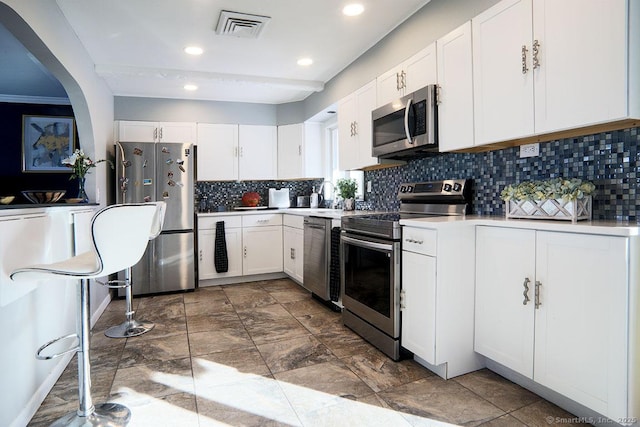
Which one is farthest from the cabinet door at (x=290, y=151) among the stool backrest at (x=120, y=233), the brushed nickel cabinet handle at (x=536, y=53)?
the brushed nickel cabinet handle at (x=536, y=53)

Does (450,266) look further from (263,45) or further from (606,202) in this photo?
(263,45)

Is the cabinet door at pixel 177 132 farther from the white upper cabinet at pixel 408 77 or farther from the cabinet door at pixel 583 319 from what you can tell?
the cabinet door at pixel 583 319

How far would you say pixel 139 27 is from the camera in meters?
2.97

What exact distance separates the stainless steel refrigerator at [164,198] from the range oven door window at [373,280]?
7.07ft

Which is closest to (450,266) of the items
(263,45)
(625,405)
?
(625,405)

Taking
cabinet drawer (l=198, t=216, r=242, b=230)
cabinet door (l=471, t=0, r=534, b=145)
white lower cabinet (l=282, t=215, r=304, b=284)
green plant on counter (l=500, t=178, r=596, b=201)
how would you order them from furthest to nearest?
1. cabinet drawer (l=198, t=216, r=242, b=230)
2. white lower cabinet (l=282, t=215, r=304, b=284)
3. cabinet door (l=471, t=0, r=534, b=145)
4. green plant on counter (l=500, t=178, r=596, b=201)

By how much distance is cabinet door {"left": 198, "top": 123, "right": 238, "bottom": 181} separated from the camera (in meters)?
4.93

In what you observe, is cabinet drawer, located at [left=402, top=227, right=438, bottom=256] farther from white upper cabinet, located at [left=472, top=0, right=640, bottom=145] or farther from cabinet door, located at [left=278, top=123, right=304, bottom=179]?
cabinet door, located at [left=278, top=123, right=304, bottom=179]

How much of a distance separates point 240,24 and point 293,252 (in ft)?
8.15

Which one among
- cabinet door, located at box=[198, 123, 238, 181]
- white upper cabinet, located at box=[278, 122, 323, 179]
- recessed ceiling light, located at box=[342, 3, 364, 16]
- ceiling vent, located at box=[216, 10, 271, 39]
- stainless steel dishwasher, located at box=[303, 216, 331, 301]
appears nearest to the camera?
recessed ceiling light, located at box=[342, 3, 364, 16]

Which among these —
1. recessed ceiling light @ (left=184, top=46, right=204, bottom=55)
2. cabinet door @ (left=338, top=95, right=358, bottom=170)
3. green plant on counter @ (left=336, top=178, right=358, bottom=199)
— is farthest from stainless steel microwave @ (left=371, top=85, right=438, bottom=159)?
recessed ceiling light @ (left=184, top=46, right=204, bottom=55)

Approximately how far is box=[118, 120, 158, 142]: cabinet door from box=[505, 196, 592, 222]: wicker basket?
424 centimetres

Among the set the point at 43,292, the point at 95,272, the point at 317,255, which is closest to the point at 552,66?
the point at 95,272

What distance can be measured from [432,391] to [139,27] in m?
3.27
